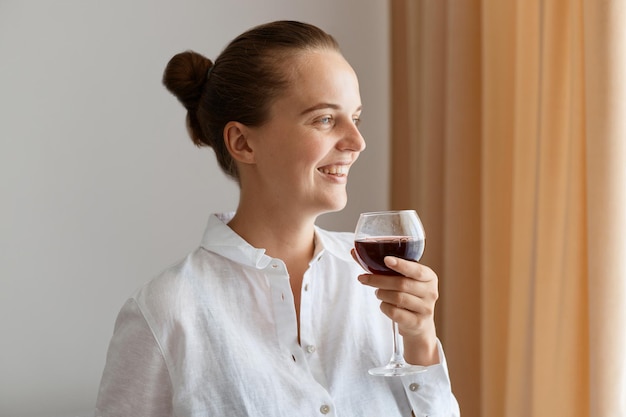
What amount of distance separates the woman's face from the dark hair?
1.2 inches

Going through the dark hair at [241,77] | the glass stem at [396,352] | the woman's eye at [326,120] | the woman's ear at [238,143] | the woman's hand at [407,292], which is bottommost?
the glass stem at [396,352]

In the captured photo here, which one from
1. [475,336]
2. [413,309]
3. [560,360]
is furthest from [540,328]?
[413,309]

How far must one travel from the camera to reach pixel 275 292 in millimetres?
1628

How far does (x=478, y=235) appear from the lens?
2.56 meters

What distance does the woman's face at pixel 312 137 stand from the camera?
5.24 ft

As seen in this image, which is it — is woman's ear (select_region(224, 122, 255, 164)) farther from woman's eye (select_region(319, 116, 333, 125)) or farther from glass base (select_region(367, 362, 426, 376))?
glass base (select_region(367, 362, 426, 376))

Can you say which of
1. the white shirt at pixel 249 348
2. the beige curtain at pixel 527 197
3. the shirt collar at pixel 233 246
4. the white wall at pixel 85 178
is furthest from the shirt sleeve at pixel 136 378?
the white wall at pixel 85 178

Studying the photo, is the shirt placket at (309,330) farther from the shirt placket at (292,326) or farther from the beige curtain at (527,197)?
the beige curtain at (527,197)

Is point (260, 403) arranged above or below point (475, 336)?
above

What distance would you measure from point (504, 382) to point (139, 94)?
1.64 metres

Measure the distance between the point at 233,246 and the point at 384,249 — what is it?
0.37 metres

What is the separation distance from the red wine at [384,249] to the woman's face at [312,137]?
6.5 inches

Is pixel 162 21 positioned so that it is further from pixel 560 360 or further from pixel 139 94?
pixel 560 360

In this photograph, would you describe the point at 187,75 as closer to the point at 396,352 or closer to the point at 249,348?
the point at 249,348
